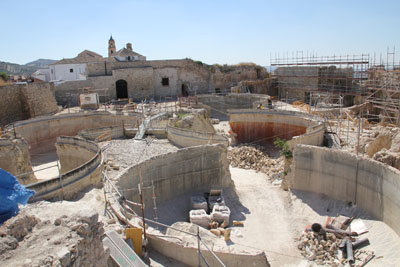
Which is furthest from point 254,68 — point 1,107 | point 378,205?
point 378,205

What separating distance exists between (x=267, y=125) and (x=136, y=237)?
17.9 m

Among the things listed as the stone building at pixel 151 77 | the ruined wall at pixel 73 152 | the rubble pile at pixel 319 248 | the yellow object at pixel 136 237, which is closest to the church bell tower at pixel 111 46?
Answer: the stone building at pixel 151 77

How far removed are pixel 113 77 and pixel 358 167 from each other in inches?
950

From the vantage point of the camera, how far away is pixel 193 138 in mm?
17078

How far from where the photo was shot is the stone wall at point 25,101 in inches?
929

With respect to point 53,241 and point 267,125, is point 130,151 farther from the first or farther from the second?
point 267,125

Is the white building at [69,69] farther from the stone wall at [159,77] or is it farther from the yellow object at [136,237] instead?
the yellow object at [136,237]

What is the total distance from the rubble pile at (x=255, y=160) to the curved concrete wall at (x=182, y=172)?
4.34m

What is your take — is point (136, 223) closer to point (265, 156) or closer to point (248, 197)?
point (248, 197)

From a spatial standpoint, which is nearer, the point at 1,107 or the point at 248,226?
the point at 248,226

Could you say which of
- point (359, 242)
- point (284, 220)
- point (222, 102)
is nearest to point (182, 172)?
point (284, 220)

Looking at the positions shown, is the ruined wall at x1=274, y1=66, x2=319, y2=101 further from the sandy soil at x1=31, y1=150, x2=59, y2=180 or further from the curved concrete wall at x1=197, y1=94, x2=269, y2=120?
the sandy soil at x1=31, y1=150, x2=59, y2=180

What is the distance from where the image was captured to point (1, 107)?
2328 centimetres

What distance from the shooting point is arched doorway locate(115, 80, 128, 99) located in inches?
1316
